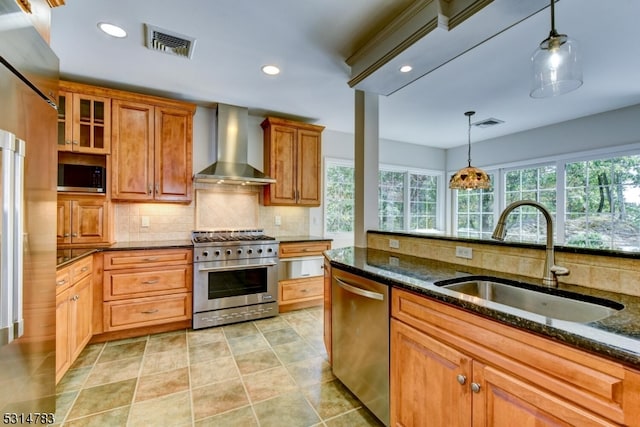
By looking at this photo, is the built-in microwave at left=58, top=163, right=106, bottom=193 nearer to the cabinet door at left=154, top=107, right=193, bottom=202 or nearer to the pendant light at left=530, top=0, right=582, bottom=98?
the cabinet door at left=154, top=107, right=193, bottom=202

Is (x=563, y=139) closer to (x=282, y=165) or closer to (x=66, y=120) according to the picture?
(x=282, y=165)

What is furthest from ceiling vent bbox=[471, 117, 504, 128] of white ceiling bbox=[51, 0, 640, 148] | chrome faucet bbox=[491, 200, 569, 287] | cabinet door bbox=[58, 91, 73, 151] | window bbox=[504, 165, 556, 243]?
cabinet door bbox=[58, 91, 73, 151]

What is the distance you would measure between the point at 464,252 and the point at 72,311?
2892mm

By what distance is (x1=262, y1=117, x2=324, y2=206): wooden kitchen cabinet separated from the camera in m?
3.87

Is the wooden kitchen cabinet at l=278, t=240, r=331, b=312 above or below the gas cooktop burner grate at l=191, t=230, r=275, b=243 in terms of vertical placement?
below

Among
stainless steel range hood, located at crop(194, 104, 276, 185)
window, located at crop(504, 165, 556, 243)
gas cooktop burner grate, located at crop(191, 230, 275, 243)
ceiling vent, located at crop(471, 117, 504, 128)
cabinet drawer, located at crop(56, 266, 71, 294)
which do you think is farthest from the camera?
window, located at crop(504, 165, 556, 243)

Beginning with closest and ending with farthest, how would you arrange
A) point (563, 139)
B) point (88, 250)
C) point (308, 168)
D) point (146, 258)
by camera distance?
point (88, 250) → point (146, 258) → point (308, 168) → point (563, 139)

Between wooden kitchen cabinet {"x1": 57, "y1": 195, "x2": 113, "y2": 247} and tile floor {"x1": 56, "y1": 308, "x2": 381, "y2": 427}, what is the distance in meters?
1.03

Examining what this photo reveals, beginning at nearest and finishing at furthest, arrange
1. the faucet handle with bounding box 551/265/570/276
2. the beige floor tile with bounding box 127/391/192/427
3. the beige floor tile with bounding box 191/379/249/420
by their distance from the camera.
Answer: the faucet handle with bounding box 551/265/570/276 → the beige floor tile with bounding box 127/391/192/427 → the beige floor tile with bounding box 191/379/249/420

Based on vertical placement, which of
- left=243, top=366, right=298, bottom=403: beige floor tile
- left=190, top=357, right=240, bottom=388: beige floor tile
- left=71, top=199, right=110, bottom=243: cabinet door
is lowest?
left=243, top=366, right=298, bottom=403: beige floor tile

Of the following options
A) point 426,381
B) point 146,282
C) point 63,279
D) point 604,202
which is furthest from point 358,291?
point 604,202

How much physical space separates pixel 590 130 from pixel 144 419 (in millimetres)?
5772

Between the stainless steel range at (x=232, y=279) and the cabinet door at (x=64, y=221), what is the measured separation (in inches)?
44.7

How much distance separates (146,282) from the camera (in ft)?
9.57
